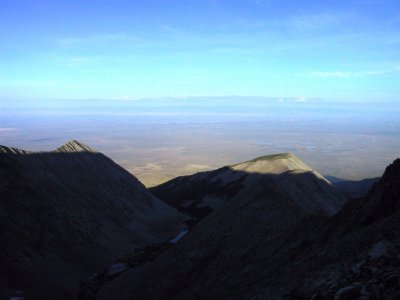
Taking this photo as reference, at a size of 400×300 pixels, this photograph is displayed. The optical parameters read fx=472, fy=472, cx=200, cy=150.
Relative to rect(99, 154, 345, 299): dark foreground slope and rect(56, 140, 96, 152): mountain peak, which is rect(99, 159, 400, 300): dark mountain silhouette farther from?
rect(56, 140, 96, 152): mountain peak

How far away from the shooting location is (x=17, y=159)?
50.7m

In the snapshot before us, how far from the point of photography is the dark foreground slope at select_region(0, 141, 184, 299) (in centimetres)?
3731

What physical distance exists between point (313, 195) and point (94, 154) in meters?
32.6

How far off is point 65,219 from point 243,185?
133 feet

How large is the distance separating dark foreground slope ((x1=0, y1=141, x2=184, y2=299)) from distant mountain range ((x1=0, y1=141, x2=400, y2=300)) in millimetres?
134

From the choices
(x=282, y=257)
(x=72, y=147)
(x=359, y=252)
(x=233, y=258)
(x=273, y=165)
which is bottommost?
(x=233, y=258)

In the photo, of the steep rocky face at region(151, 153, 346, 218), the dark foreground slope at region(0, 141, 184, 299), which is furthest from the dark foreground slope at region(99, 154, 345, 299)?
the steep rocky face at region(151, 153, 346, 218)

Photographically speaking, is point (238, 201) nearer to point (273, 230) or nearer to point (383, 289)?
point (273, 230)

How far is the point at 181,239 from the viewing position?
38688 mm

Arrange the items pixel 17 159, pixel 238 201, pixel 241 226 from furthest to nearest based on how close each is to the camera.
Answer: pixel 17 159
pixel 238 201
pixel 241 226

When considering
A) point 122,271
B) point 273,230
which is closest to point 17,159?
point 122,271

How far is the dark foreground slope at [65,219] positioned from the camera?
37312 mm

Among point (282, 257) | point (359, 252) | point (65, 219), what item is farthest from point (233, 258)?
point (65, 219)

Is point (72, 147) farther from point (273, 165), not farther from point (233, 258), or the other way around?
point (233, 258)
